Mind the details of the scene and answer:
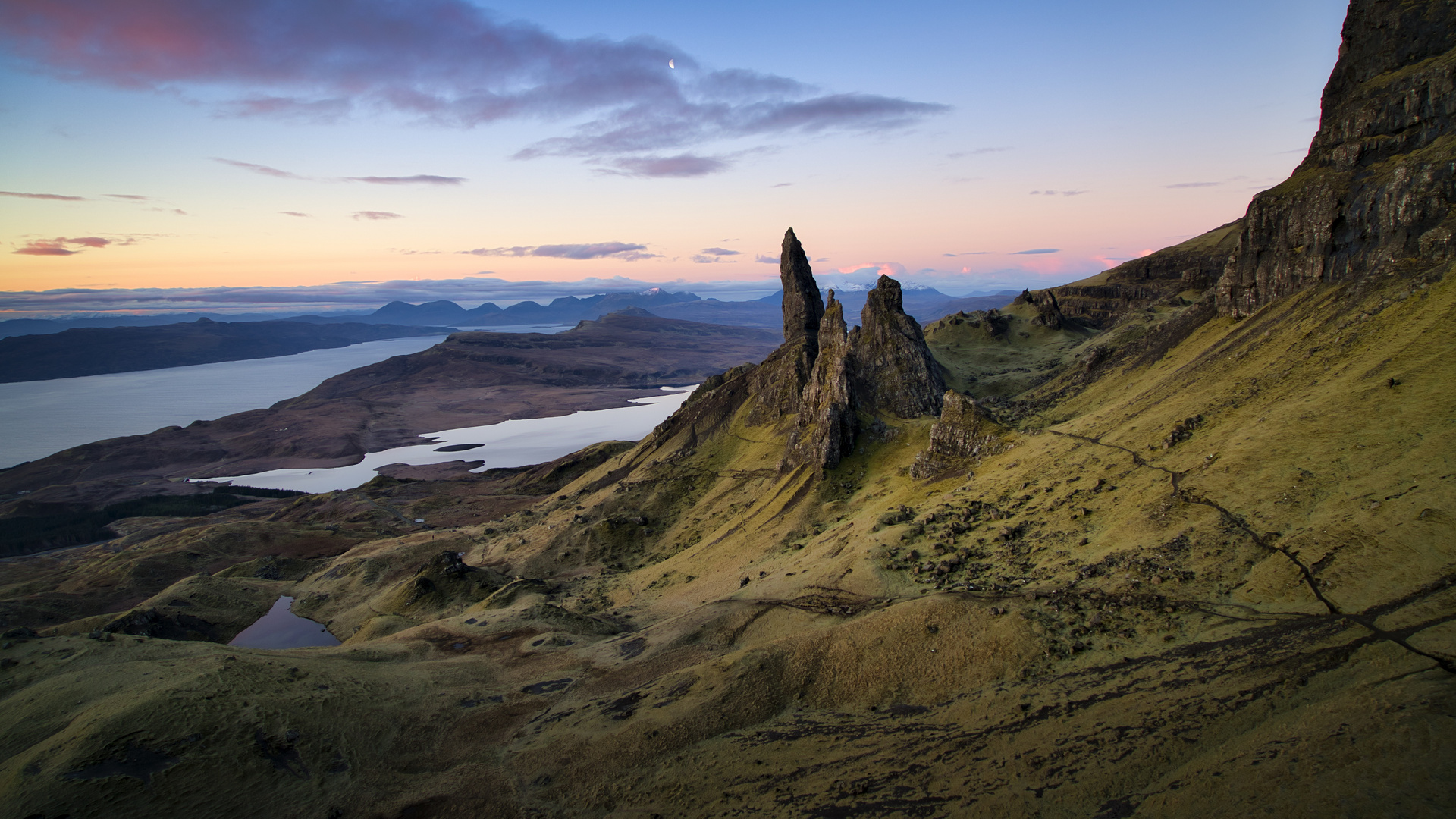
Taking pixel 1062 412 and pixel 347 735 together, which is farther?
pixel 1062 412

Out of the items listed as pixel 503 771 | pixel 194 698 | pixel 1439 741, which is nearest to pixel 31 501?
pixel 194 698

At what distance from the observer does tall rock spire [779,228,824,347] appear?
11475 cm

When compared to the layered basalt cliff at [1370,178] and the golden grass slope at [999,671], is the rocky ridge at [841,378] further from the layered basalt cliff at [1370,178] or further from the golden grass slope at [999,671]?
the layered basalt cliff at [1370,178]

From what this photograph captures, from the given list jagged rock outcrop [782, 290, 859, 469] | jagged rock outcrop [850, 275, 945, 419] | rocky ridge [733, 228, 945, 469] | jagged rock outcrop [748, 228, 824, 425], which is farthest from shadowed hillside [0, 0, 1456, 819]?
jagged rock outcrop [748, 228, 824, 425]

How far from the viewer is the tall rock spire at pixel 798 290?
115m

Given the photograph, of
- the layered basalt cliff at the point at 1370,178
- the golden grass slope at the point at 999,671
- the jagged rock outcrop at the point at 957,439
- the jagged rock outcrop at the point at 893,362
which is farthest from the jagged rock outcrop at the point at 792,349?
the layered basalt cliff at the point at 1370,178

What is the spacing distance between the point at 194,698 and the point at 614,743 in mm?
21121

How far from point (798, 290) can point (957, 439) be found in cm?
6090

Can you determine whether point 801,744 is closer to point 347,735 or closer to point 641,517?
point 347,735

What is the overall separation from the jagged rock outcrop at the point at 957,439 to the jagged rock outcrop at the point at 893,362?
16.8 meters

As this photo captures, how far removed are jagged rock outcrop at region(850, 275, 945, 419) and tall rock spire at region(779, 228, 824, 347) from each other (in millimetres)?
20641

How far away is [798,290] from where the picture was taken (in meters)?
117

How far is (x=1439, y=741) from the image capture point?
1686 cm

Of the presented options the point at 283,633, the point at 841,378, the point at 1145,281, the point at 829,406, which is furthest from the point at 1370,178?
the point at 283,633
